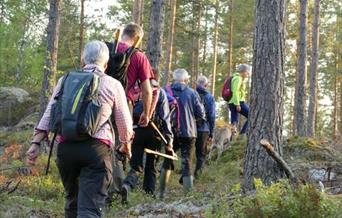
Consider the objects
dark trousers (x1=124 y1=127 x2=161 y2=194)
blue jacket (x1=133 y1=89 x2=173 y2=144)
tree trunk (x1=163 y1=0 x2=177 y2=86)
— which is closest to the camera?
dark trousers (x1=124 y1=127 x2=161 y2=194)

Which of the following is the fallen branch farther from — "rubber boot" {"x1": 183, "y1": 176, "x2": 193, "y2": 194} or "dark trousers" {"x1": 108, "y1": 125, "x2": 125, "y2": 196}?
"rubber boot" {"x1": 183, "y1": 176, "x2": 193, "y2": 194}

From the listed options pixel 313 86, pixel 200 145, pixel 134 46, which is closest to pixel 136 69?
pixel 134 46

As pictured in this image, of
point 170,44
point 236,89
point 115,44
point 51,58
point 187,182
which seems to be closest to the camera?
point 115,44

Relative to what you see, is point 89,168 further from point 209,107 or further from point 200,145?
point 209,107

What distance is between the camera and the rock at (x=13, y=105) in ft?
81.4

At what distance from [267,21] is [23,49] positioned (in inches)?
1081

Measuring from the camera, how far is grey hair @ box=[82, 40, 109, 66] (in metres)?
4.66

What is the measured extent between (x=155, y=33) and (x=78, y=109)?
733 centimetres

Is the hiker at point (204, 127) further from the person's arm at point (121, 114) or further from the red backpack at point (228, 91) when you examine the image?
the person's arm at point (121, 114)

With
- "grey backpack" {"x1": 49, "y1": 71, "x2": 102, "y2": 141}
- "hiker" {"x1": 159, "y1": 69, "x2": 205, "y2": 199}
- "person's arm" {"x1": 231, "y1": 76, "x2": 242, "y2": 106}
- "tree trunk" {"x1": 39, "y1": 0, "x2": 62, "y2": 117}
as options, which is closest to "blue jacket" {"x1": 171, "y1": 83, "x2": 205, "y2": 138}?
"hiker" {"x1": 159, "y1": 69, "x2": 205, "y2": 199}

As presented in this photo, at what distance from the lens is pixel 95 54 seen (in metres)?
4.66

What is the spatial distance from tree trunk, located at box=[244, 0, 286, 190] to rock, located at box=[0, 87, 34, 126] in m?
19.3

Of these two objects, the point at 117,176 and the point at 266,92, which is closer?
the point at 117,176

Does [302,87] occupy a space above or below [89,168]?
above
